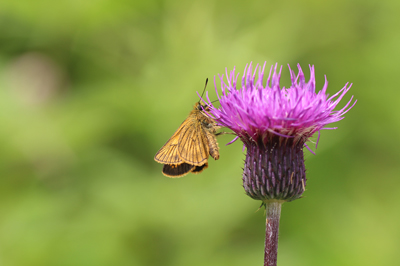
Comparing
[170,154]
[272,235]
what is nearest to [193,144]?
[170,154]

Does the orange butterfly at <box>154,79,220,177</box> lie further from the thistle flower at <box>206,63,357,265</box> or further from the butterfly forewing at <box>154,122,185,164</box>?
the thistle flower at <box>206,63,357,265</box>

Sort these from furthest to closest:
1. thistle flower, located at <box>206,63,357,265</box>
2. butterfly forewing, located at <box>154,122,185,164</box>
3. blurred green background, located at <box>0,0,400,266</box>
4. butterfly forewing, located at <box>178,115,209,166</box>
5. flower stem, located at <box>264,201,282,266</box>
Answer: blurred green background, located at <box>0,0,400,266</box> < butterfly forewing, located at <box>154,122,185,164</box> < butterfly forewing, located at <box>178,115,209,166</box> < thistle flower, located at <box>206,63,357,265</box> < flower stem, located at <box>264,201,282,266</box>

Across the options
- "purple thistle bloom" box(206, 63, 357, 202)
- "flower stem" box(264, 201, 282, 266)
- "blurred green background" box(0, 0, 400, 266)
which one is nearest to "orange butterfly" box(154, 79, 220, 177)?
"purple thistle bloom" box(206, 63, 357, 202)

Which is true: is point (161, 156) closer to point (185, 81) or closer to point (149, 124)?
point (149, 124)

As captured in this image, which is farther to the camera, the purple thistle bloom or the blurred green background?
the blurred green background

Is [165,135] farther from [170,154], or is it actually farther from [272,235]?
[272,235]

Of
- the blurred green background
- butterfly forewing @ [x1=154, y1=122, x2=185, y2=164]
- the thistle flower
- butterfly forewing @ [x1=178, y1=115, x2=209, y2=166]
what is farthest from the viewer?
the blurred green background
